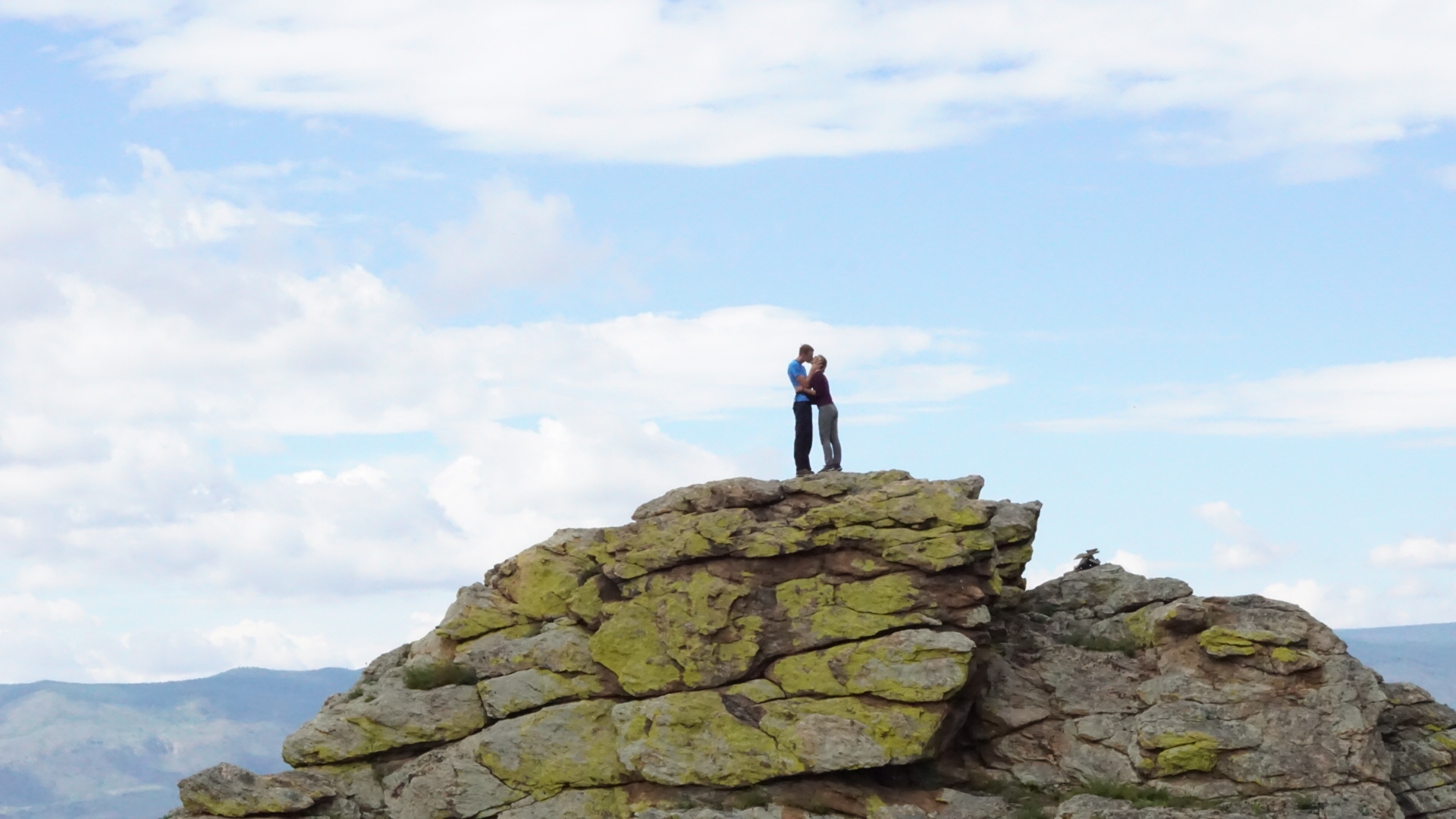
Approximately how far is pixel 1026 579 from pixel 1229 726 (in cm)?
924

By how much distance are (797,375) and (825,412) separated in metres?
1.48

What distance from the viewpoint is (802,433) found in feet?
142

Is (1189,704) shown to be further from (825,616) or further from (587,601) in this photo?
(587,601)

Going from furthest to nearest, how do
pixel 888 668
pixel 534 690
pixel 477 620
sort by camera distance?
pixel 477 620, pixel 534 690, pixel 888 668

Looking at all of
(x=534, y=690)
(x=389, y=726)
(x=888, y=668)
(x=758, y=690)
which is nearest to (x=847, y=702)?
(x=888, y=668)

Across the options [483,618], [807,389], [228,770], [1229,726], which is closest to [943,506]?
[807,389]

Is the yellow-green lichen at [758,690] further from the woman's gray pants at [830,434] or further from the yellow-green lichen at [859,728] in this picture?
the woman's gray pants at [830,434]

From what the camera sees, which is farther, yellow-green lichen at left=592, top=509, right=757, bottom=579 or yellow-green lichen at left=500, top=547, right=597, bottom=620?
yellow-green lichen at left=500, top=547, right=597, bottom=620

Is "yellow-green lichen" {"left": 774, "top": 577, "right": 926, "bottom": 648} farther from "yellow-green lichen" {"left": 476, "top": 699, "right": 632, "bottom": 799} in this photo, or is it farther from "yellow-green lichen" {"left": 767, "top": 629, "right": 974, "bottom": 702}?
"yellow-green lichen" {"left": 476, "top": 699, "right": 632, "bottom": 799}

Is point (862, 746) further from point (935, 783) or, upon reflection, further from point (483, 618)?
point (483, 618)

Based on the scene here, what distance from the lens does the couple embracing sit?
140 feet

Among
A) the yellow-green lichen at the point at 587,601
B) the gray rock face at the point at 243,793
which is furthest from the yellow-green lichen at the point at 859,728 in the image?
the gray rock face at the point at 243,793

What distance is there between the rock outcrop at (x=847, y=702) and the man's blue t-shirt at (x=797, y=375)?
2777 mm

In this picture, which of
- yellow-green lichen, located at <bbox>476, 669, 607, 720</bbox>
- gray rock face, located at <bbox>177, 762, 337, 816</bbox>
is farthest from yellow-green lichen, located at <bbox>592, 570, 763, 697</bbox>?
gray rock face, located at <bbox>177, 762, 337, 816</bbox>
